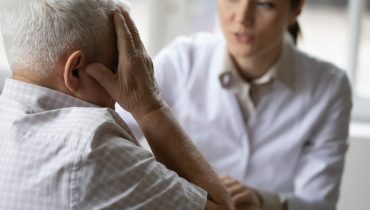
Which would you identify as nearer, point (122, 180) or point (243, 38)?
point (122, 180)

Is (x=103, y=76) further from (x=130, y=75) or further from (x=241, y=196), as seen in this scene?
(x=241, y=196)

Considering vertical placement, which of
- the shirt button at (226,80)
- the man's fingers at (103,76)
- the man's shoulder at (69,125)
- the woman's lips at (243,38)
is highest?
the man's fingers at (103,76)

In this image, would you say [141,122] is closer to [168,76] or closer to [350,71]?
[168,76]

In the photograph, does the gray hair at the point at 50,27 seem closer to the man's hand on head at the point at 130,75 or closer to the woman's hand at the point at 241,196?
the man's hand on head at the point at 130,75

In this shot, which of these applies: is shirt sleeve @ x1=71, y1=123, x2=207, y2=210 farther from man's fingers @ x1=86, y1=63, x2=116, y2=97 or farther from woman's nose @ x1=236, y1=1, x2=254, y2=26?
woman's nose @ x1=236, y1=1, x2=254, y2=26

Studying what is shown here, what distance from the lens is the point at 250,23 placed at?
1.79 meters

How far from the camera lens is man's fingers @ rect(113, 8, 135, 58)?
3.50 feet

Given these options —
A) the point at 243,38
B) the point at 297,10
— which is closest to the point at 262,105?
the point at 243,38

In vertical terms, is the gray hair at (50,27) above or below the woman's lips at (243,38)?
above

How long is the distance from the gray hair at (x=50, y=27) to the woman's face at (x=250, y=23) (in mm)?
771

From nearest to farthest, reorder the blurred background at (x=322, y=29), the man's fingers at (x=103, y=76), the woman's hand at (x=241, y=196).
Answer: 1. the man's fingers at (x=103, y=76)
2. the woman's hand at (x=241, y=196)
3. the blurred background at (x=322, y=29)

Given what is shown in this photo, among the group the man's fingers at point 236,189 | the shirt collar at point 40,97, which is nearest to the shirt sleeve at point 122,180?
the shirt collar at point 40,97

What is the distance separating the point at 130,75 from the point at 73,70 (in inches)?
4.6

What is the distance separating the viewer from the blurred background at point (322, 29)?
2791 millimetres
